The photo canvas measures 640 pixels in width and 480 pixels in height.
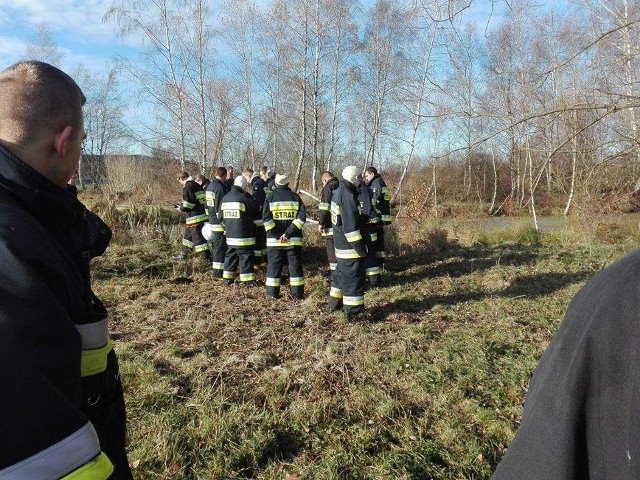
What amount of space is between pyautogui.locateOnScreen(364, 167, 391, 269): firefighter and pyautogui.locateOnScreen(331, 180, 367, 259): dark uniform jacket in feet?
8.30

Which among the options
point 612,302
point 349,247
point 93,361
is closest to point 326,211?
point 349,247

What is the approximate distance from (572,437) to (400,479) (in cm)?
247

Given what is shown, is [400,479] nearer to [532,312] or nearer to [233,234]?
[532,312]

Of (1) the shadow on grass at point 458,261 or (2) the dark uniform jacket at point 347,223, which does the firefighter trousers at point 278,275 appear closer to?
Result: (2) the dark uniform jacket at point 347,223

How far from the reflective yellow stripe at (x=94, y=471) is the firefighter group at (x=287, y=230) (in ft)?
17.8

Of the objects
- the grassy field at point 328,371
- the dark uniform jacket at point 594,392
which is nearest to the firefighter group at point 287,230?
the grassy field at point 328,371

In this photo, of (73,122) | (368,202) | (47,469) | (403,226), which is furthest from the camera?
(403,226)

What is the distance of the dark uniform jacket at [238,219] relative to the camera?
8.28m

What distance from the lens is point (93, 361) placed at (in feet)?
5.21

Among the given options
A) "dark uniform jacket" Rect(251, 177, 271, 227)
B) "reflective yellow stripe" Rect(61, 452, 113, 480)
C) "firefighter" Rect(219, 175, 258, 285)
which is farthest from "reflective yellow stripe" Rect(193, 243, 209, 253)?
"reflective yellow stripe" Rect(61, 452, 113, 480)

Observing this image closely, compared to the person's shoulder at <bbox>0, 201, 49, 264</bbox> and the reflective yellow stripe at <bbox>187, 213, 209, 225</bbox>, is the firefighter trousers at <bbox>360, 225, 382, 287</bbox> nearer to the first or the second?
the reflective yellow stripe at <bbox>187, 213, 209, 225</bbox>

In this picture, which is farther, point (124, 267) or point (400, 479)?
point (124, 267)

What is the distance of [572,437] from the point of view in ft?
2.78

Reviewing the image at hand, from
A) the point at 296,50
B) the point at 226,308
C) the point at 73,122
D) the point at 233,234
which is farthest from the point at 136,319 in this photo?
the point at 296,50
